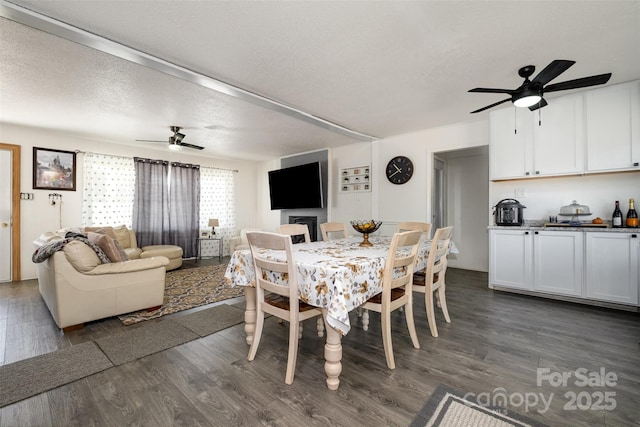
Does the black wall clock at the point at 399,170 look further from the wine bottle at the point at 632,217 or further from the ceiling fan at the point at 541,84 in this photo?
the wine bottle at the point at 632,217

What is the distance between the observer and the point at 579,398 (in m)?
1.56

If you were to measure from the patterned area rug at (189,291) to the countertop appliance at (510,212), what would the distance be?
144 inches

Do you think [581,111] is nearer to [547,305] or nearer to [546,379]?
[547,305]

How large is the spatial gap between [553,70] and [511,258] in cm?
237

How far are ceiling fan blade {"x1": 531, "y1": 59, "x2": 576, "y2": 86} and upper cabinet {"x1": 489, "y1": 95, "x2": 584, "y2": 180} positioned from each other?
4.94ft

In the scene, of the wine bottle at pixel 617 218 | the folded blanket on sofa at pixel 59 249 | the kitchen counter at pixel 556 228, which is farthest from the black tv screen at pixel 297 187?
the wine bottle at pixel 617 218

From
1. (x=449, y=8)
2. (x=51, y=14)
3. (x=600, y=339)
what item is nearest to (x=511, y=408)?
(x=600, y=339)

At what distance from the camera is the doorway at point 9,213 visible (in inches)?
166

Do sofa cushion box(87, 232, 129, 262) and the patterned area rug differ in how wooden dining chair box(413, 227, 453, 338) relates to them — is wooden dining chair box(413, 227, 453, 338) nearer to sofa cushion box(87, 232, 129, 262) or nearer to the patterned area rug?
the patterned area rug

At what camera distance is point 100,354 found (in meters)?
2.04

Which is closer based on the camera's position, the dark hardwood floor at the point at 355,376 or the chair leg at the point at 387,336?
the dark hardwood floor at the point at 355,376

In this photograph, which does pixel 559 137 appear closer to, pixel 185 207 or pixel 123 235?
pixel 185 207

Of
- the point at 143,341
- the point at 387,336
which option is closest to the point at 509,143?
the point at 387,336

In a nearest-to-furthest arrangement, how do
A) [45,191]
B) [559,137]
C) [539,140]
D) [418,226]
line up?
[418,226] → [559,137] → [539,140] → [45,191]
